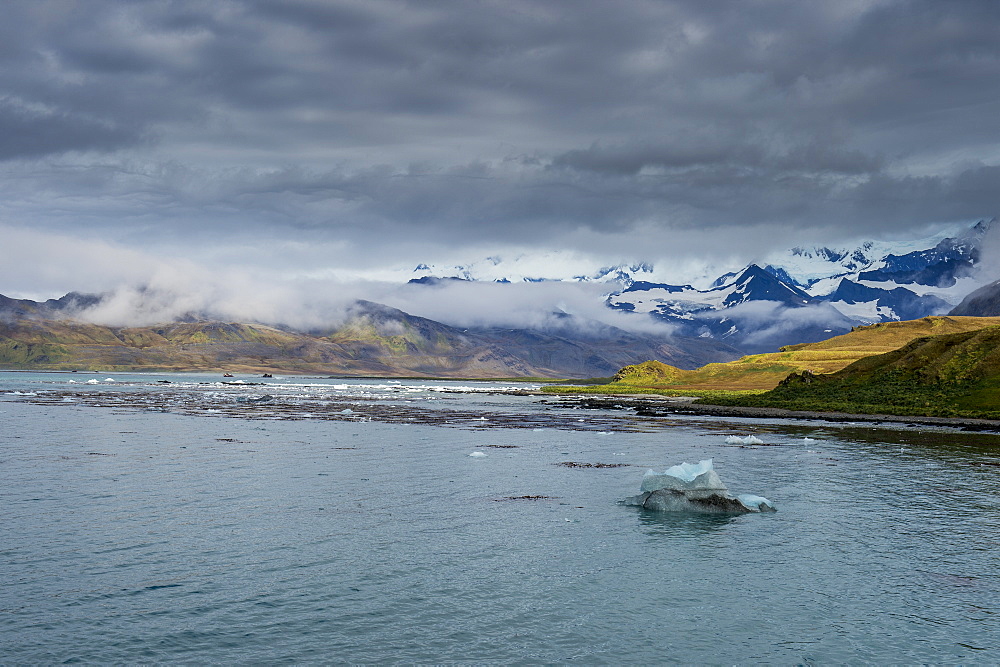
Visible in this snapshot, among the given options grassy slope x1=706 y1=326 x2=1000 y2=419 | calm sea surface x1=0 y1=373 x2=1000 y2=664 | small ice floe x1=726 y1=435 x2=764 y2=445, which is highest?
grassy slope x1=706 y1=326 x2=1000 y2=419

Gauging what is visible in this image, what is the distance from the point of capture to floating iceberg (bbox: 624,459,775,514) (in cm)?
3725

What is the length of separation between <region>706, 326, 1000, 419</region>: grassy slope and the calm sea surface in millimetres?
54891

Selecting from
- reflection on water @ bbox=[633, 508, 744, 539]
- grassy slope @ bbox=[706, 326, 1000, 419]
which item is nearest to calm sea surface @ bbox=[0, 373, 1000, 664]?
reflection on water @ bbox=[633, 508, 744, 539]

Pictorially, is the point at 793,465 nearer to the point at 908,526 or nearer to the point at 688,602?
the point at 908,526

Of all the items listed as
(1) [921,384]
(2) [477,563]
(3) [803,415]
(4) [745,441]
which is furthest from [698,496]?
(1) [921,384]

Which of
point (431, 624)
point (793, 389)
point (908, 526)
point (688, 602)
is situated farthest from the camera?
point (793, 389)

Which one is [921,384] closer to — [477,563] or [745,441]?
[745,441]

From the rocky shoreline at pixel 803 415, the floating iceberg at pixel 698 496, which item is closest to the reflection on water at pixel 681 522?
the floating iceberg at pixel 698 496

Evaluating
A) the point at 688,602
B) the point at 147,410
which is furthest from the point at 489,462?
the point at 147,410

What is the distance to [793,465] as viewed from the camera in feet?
183

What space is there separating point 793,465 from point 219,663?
46.6 metres

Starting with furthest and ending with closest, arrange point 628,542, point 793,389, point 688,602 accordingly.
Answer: point 793,389 → point 628,542 → point 688,602

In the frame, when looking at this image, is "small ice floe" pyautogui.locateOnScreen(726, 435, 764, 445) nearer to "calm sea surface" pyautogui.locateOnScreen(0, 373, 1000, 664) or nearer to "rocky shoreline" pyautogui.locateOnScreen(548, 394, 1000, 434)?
"calm sea surface" pyautogui.locateOnScreen(0, 373, 1000, 664)

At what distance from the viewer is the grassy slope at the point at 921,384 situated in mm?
104688
